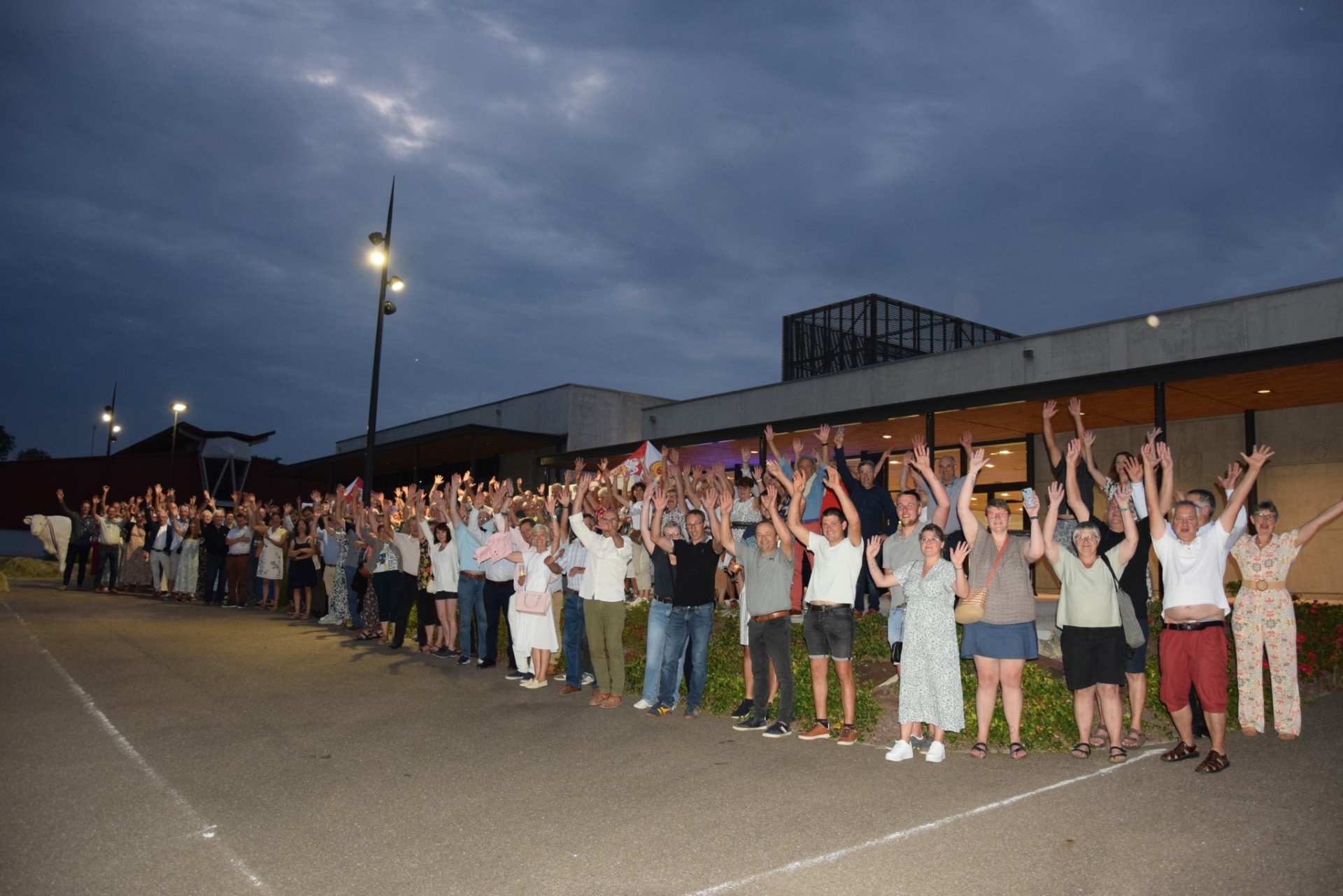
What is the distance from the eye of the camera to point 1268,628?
272 inches

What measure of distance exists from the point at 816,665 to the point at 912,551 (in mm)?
1307

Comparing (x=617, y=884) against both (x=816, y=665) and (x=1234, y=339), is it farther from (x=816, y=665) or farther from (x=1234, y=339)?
(x=1234, y=339)

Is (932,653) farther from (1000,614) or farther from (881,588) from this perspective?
(881,588)

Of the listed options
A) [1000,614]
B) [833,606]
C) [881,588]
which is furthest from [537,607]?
[1000,614]

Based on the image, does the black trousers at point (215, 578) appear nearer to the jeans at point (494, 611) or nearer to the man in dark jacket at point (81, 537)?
the man in dark jacket at point (81, 537)

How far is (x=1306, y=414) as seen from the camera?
49.9 feet

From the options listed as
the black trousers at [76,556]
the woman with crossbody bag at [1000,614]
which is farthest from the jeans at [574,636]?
the black trousers at [76,556]

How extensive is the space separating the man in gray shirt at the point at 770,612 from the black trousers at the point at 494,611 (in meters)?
3.80

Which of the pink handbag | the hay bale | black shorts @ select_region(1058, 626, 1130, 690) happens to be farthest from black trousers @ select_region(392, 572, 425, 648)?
the hay bale

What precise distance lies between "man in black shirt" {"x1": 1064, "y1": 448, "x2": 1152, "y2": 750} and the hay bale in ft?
89.6

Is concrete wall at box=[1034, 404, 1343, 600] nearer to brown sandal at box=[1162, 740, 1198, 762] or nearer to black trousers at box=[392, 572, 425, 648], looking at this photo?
brown sandal at box=[1162, 740, 1198, 762]

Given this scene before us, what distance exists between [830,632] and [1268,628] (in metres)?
3.29

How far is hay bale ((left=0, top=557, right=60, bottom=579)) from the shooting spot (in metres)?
25.2

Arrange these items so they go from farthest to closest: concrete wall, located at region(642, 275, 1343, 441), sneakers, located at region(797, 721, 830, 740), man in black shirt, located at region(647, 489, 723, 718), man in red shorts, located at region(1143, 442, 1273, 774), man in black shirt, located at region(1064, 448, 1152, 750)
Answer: concrete wall, located at region(642, 275, 1343, 441) → man in black shirt, located at region(647, 489, 723, 718) → sneakers, located at region(797, 721, 830, 740) → man in black shirt, located at region(1064, 448, 1152, 750) → man in red shorts, located at region(1143, 442, 1273, 774)
